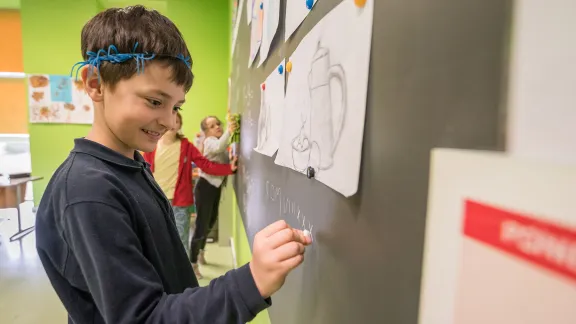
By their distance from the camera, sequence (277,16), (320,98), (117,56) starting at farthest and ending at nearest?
(277,16) → (117,56) → (320,98)

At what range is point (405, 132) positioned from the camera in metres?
0.25

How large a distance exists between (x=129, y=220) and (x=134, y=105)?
19 cm

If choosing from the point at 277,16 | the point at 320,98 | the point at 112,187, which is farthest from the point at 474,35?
the point at 277,16

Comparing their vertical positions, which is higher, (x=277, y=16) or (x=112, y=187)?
(x=277, y=16)

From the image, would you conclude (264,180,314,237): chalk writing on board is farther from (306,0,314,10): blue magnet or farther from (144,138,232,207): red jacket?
(144,138,232,207): red jacket

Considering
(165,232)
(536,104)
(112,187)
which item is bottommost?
(165,232)

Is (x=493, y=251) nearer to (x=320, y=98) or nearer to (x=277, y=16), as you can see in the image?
(x=320, y=98)

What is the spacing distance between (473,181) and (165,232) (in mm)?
516

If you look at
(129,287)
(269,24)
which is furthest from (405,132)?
(269,24)

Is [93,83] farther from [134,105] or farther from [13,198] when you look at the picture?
[13,198]

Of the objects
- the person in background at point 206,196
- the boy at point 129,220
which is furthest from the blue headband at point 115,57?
the person in background at point 206,196

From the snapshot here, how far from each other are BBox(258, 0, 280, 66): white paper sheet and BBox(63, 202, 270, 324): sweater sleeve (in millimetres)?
502

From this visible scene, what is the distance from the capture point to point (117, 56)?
0.53m

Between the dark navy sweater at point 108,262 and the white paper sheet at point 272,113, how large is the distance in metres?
0.31
